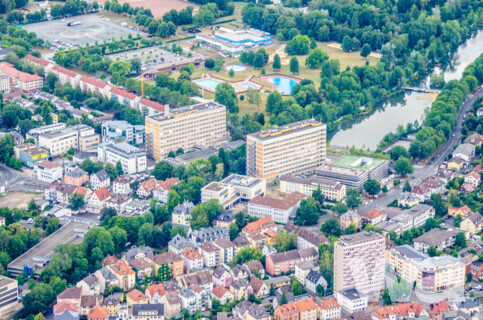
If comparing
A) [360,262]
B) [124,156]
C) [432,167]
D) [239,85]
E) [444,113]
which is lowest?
[239,85]

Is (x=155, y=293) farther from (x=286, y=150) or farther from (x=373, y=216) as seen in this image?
(x=286, y=150)

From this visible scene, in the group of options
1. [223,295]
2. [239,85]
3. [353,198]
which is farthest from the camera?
[239,85]

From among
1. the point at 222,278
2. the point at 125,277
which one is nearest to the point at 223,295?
the point at 222,278

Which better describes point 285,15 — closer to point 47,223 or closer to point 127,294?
point 47,223

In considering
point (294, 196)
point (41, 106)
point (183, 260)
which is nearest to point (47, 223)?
point (183, 260)

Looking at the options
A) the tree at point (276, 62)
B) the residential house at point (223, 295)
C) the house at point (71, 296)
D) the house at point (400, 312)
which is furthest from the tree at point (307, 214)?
the tree at point (276, 62)

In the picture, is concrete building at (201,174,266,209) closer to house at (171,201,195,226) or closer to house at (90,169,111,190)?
house at (171,201,195,226)
